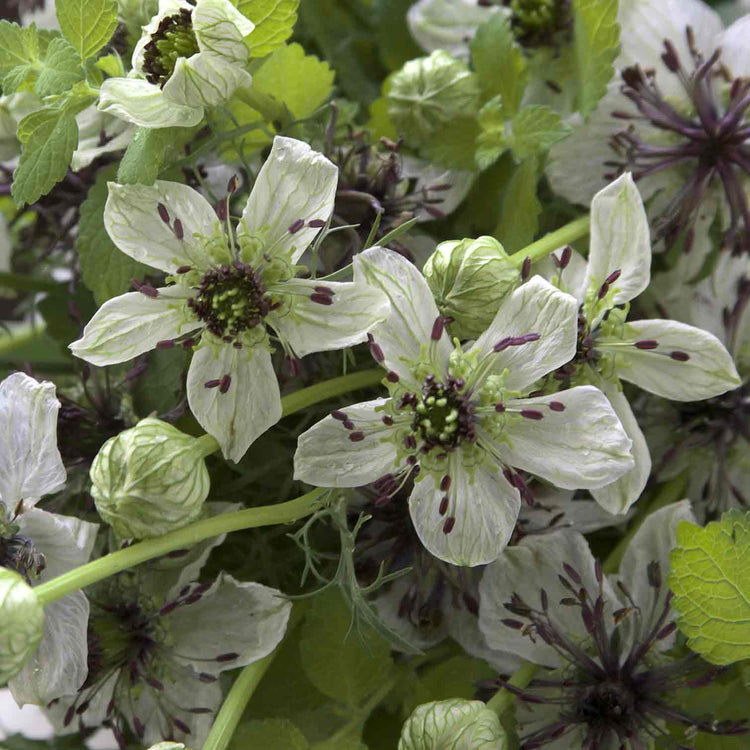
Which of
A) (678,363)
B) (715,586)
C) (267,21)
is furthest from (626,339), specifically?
(267,21)

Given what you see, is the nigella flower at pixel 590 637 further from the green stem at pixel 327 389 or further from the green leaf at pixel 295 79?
the green leaf at pixel 295 79

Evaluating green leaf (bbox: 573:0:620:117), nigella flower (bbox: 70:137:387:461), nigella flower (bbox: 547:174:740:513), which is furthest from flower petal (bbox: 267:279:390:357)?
green leaf (bbox: 573:0:620:117)

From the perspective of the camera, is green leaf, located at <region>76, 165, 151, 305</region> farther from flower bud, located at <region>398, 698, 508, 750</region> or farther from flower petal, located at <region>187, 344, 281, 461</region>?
flower bud, located at <region>398, 698, 508, 750</region>

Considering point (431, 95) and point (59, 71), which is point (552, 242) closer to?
point (431, 95)

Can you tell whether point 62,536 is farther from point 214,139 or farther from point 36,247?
point 36,247

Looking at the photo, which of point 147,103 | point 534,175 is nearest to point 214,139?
point 147,103

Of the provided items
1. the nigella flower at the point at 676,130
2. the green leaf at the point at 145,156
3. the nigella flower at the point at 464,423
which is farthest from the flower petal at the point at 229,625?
the nigella flower at the point at 676,130
